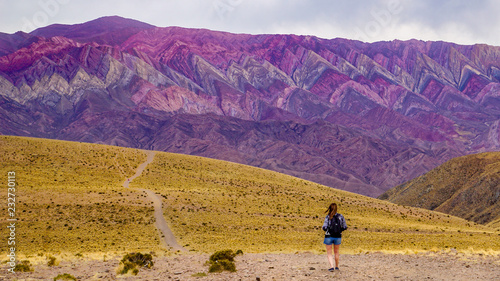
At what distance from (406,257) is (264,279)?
944 cm

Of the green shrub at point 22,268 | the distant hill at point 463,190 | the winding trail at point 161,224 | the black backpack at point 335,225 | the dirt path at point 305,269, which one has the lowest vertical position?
the dirt path at point 305,269

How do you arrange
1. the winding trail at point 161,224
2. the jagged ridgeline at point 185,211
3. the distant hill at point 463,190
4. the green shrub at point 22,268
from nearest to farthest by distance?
the green shrub at point 22,268 → the winding trail at point 161,224 → the jagged ridgeline at point 185,211 → the distant hill at point 463,190

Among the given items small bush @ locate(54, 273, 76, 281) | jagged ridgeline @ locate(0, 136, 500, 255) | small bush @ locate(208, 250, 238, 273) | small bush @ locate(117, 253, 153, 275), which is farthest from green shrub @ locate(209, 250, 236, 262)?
jagged ridgeline @ locate(0, 136, 500, 255)

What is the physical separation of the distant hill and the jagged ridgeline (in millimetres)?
44387

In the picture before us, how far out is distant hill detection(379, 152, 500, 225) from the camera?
10331 centimetres

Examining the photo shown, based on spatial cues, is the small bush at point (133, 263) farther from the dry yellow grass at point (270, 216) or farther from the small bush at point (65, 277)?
the dry yellow grass at point (270, 216)

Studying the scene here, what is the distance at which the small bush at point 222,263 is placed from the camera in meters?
22.2

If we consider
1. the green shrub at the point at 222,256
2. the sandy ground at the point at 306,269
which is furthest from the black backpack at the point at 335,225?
the green shrub at the point at 222,256

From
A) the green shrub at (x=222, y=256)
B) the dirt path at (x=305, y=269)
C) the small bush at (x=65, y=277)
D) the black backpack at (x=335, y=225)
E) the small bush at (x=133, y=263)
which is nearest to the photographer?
the black backpack at (x=335, y=225)

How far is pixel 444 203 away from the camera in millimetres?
116250

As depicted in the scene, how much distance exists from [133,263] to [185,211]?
28391mm

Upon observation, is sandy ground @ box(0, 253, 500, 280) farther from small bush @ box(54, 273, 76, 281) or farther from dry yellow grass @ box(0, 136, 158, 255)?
dry yellow grass @ box(0, 136, 158, 255)

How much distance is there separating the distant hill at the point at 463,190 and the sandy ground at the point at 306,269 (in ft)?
254

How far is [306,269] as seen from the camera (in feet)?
69.4
